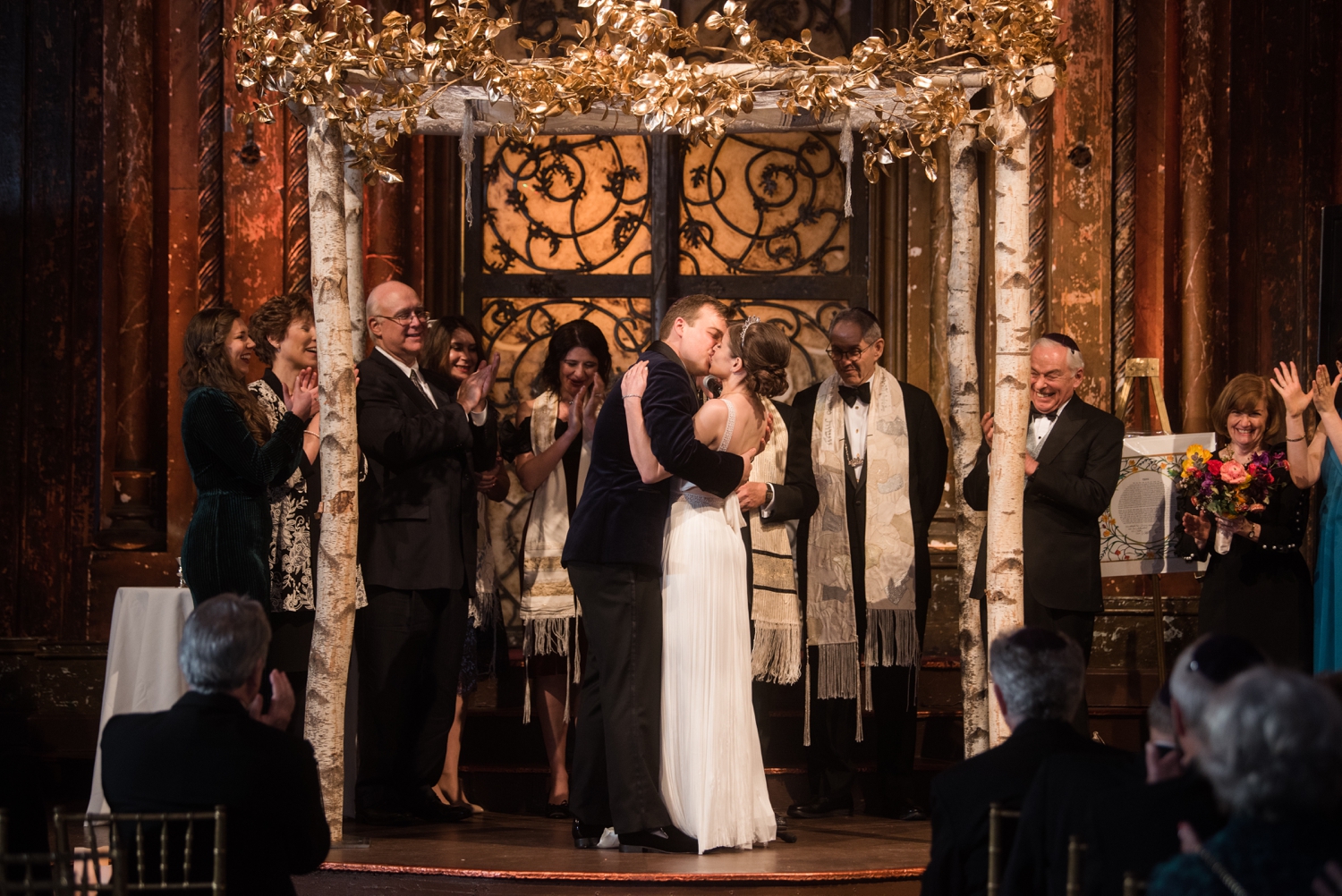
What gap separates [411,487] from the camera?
490 centimetres

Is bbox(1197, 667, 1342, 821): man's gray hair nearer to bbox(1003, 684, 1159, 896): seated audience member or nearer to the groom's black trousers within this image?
bbox(1003, 684, 1159, 896): seated audience member

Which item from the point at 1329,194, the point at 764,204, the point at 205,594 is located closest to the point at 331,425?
the point at 205,594

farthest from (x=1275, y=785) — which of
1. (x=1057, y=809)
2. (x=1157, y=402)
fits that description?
(x=1157, y=402)

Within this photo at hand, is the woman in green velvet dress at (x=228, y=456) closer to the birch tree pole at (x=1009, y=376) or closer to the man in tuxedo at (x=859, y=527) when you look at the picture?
the man in tuxedo at (x=859, y=527)

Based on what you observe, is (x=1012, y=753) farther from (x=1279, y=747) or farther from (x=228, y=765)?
(x=228, y=765)

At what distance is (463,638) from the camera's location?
16.5ft

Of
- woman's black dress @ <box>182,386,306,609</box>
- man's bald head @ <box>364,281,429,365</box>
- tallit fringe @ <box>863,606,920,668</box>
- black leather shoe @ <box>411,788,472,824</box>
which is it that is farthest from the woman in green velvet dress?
tallit fringe @ <box>863,606,920,668</box>

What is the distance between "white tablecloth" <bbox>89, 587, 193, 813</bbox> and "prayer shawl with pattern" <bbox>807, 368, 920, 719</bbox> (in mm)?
2201

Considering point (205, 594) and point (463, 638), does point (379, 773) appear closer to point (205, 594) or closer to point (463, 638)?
point (463, 638)

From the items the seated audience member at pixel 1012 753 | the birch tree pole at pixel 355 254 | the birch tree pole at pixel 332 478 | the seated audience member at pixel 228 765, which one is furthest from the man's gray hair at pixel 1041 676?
the birch tree pole at pixel 355 254

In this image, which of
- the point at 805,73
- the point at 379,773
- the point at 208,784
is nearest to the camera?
the point at 208,784

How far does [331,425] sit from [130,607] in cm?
117

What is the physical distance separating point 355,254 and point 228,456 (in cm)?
114

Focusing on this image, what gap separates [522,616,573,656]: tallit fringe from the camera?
5164mm
